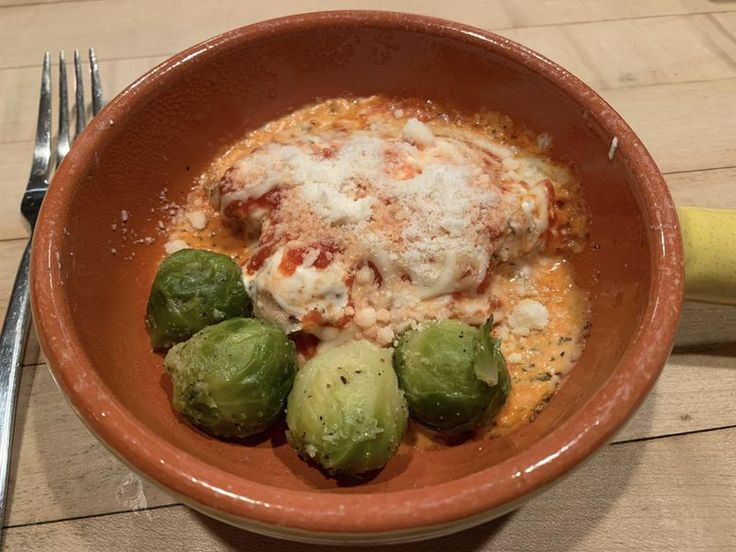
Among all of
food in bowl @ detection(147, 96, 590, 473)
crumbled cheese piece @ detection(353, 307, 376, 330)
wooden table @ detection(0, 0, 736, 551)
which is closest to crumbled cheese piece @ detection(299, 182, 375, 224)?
food in bowl @ detection(147, 96, 590, 473)

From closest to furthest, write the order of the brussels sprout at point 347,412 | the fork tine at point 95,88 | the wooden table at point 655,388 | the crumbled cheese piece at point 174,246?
1. the brussels sprout at point 347,412
2. the wooden table at point 655,388
3. the crumbled cheese piece at point 174,246
4. the fork tine at point 95,88

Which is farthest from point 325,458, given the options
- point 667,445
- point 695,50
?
point 695,50

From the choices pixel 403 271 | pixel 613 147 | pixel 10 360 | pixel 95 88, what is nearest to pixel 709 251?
pixel 613 147

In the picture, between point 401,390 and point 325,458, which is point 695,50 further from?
point 325,458

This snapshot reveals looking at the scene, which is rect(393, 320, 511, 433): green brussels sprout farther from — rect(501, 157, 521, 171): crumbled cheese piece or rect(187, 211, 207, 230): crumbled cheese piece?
rect(187, 211, 207, 230): crumbled cheese piece

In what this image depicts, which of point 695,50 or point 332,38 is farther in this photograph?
point 695,50

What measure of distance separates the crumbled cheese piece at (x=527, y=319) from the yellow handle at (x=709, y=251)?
28 centimetres

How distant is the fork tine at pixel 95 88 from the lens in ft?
5.24

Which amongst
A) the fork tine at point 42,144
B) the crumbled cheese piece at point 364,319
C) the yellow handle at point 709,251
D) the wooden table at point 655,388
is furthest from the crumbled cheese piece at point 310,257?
the fork tine at point 42,144

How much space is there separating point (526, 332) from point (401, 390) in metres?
0.27

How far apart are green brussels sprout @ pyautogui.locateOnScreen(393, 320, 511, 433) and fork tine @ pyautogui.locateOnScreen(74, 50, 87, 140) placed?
1011 mm

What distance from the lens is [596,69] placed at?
1773 millimetres

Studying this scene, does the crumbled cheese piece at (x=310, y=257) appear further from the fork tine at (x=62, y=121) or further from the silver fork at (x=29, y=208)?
the fork tine at (x=62, y=121)

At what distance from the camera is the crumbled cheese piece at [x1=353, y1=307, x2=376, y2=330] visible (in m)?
1.06
